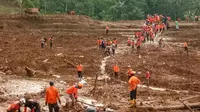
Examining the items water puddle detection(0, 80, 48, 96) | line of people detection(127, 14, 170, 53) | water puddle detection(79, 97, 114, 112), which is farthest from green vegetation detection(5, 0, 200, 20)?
water puddle detection(79, 97, 114, 112)

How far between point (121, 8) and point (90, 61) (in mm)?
30963

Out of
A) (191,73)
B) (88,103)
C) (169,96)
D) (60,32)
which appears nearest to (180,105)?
(169,96)

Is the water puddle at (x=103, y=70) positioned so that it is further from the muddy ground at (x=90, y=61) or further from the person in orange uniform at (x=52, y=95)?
the person in orange uniform at (x=52, y=95)

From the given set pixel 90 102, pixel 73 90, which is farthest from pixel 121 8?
pixel 73 90

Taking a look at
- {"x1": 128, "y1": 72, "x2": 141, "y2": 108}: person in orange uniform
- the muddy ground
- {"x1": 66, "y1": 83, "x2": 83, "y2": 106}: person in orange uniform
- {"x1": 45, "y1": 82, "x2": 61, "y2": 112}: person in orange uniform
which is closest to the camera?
{"x1": 45, "y1": 82, "x2": 61, "y2": 112}: person in orange uniform

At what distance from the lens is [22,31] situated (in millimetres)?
39406

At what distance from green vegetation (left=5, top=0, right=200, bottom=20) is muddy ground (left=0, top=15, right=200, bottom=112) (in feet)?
30.8

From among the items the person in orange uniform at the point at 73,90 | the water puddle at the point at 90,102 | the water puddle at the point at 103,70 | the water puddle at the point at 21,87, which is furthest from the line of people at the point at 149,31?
the person in orange uniform at the point at 73,90

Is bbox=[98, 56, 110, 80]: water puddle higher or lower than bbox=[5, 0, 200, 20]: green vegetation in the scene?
lower

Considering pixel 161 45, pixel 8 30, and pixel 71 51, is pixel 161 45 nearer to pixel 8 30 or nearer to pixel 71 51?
pixel 71 51

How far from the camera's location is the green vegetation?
54625 mm

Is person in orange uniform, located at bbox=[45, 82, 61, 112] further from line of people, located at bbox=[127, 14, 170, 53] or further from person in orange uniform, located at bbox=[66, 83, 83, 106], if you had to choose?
line of people, located at bbox=[127, 14, 170, 53]

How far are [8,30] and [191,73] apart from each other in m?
24.0

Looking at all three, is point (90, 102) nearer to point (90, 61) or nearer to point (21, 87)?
point (21, 87)
